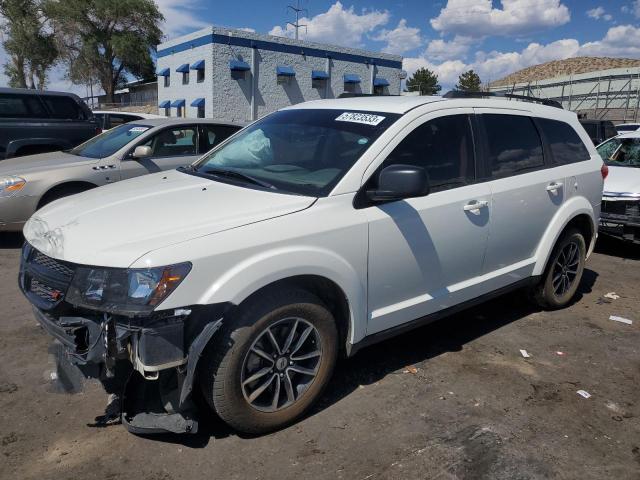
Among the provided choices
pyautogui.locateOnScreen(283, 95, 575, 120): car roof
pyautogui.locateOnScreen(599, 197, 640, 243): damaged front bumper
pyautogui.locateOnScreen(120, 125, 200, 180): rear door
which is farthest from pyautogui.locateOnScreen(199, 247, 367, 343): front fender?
pyautogui.locateOnScreen(599, 197, 640, 243): damaged front bumper

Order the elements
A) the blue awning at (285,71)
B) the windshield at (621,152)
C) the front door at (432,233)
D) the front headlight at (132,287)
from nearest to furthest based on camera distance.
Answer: the front headlight at (132,287) → the front door at (432,233) → the windshield at (621,152) → the blue awning at (285,71)

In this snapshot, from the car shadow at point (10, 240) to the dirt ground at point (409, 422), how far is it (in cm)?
283

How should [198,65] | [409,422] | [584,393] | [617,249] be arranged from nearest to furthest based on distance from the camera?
[409,422]
[584,393]
[617,249]
[198,65]

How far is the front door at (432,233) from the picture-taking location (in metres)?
3.30

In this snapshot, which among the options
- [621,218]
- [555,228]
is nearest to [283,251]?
[555,228]

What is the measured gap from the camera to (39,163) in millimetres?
7031

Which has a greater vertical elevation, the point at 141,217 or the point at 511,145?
the point at 511,145

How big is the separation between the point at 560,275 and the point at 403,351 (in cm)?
187

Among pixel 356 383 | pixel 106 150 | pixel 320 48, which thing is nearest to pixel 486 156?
pixel 356 383

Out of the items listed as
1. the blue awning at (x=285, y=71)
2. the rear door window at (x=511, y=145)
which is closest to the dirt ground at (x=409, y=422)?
the rear door window at (x=511, y=145)

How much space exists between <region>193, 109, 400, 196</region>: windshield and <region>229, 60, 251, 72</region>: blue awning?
25.8 m

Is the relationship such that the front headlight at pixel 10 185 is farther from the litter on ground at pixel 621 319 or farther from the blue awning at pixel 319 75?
the blue awning at pixel 319 75

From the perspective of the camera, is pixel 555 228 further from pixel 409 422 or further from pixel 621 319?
pixel 409 422

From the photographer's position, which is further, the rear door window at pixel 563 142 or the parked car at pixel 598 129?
the parked car at pixel 598 129
